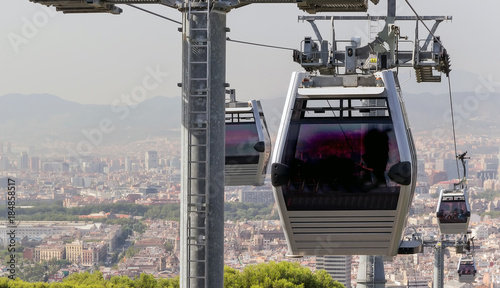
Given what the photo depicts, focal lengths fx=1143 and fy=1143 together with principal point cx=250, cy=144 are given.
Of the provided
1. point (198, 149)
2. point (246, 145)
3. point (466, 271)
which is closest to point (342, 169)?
point (198, 149)

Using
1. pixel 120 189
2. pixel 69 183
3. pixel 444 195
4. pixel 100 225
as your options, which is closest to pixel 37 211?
pixel 100 225

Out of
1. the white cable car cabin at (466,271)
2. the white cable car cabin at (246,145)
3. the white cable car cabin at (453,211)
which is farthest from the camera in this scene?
the white cable car cabin at (466,271)

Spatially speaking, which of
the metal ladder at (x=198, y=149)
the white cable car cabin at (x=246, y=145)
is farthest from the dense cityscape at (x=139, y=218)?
the metal ladder at (x=198, y=149)

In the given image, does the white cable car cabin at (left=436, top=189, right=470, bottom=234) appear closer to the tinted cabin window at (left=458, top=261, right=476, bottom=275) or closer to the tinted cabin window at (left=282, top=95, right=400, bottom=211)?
the tinted cabin window at (left=458, top=261, right=476, bottom=275)

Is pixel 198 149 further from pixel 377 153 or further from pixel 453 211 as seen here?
pixel 453 211

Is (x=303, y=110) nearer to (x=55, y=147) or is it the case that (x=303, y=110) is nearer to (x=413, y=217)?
(x=55, y=147)

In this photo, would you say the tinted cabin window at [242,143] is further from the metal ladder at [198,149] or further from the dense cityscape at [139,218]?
the dense cityscape at [139,218]

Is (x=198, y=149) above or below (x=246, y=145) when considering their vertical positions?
below
